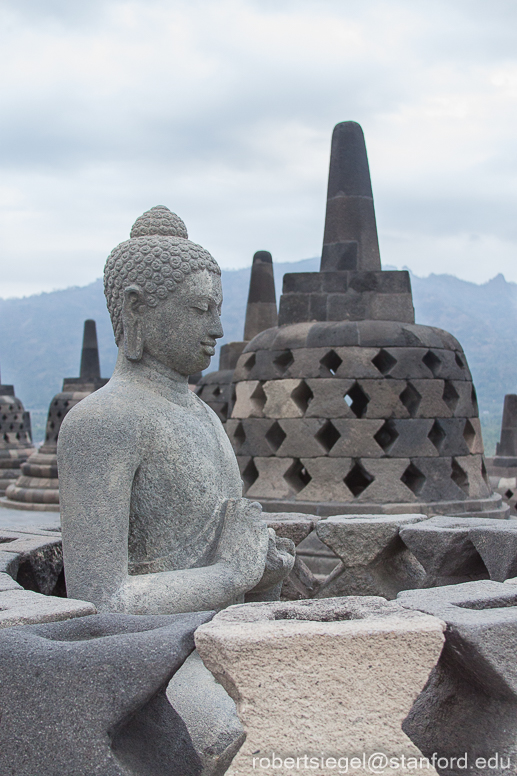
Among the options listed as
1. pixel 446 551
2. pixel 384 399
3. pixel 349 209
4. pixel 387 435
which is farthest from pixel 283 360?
pixel 446 551

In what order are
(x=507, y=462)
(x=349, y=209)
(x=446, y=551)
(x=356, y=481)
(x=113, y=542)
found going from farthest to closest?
1. (x=507, y=462)
2. (x=349, y=209)
3. (x=356, y=481)
4. (x=446, y=551)
5. (x=113, y=542)

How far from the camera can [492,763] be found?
213cm

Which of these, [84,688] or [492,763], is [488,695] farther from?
[84,688]

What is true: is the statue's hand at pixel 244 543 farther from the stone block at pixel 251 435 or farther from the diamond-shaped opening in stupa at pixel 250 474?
the diamond-shaped opening in stupa at pixel 250 474

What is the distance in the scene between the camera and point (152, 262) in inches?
112

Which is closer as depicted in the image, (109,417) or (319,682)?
(319,682)

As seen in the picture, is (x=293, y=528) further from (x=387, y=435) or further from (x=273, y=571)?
(x=387, y=435)

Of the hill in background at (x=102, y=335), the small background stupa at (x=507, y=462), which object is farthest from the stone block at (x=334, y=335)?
the hill in background at (x=102, y=335)

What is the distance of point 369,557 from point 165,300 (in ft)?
5.73

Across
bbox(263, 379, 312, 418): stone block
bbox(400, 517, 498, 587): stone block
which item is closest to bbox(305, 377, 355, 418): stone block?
bbox(263, 379, 312, 418): stone block

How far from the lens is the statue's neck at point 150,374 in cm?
293

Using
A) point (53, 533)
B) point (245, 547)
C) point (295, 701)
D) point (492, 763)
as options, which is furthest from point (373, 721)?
point (53, 533)

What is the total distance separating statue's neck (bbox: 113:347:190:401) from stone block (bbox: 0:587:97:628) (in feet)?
2.85

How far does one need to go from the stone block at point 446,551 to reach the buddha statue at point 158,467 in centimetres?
84
